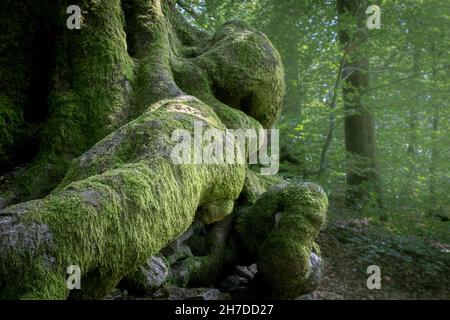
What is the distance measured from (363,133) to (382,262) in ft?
15.0

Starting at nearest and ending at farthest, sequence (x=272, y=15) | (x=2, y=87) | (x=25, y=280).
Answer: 1. (x=25, y=280)
2. (x=2, y=87)
3. (x=272, y=15)

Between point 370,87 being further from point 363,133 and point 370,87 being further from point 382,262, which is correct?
point 382,262

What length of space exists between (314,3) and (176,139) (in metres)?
9.78

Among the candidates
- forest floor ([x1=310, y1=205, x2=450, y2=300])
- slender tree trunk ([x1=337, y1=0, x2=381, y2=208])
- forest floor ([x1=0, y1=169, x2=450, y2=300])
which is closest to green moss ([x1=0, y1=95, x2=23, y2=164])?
forest floor ([x1=0, y1=169, x2=450, y2=300])

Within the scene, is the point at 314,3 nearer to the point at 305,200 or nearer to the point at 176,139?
the point at 305,200

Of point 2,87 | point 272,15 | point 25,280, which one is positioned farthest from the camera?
point 272,15

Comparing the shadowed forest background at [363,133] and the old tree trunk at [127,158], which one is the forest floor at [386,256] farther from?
the old tree trunk at [127,158]

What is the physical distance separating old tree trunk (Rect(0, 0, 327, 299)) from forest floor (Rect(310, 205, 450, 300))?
1956 mm

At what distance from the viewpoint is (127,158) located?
11.1 feet

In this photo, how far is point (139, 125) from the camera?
3.55 metres

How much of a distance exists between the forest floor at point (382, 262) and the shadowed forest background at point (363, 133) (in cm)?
2

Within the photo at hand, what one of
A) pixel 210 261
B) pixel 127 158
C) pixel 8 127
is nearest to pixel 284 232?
pixel 210 261

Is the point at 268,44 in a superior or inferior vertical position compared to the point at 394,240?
superior

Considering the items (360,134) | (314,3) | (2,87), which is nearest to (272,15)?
(314,3)
